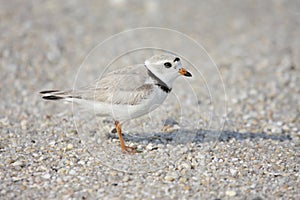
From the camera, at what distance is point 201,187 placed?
217 inches

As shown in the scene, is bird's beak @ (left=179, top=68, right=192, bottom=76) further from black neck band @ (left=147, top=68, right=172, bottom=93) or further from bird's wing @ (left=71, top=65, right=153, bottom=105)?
bird's wing @ (left=71, top=65, right=153, bottom=105)

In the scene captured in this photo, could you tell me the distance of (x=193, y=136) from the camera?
695 cm

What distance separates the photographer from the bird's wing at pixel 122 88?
597 cm

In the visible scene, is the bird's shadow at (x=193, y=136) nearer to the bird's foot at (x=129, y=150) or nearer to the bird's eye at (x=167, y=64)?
the bird's foot at (x=129, y=150)

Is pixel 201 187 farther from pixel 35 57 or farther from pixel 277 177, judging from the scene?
pixel 35 57

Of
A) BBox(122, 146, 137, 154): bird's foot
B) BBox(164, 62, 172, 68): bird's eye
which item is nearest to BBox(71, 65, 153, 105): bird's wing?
BBox(164, 62, 172, 68): bird's eye

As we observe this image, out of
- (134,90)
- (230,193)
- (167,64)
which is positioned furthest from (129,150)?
(230,193)

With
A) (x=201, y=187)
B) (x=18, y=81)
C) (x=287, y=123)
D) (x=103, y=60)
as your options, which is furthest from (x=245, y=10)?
(x=201, y=187)

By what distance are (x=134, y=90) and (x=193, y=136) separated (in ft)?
4.85

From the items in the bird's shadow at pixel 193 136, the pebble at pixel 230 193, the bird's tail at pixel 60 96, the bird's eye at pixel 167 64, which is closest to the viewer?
the pebble at pixel 230 193

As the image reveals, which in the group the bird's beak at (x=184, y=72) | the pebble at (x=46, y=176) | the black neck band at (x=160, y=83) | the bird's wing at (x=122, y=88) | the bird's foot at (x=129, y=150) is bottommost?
the pebble at (x=46, y=176)

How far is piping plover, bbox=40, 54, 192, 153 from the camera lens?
235 inches

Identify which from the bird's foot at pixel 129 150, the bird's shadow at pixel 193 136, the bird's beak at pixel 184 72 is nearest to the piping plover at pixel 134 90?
the bird's beak at pixel 184 72

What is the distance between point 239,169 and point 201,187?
76 cm
